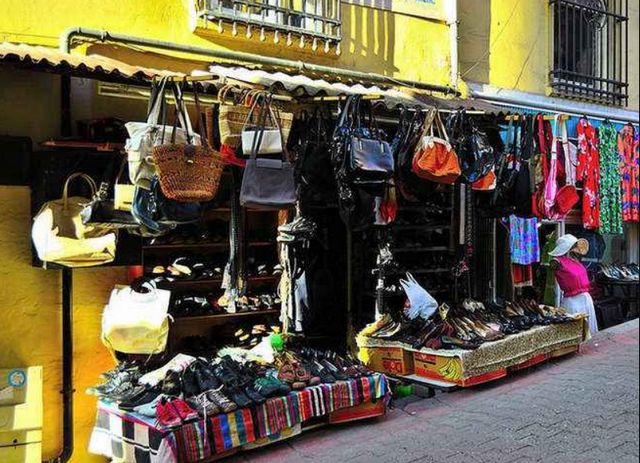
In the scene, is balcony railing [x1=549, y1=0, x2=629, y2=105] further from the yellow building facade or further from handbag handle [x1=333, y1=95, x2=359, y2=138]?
handbag handle [x1=333, y1=95, x2=359, y2=138]

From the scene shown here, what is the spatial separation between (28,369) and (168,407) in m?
1.31

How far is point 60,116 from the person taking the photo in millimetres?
5238

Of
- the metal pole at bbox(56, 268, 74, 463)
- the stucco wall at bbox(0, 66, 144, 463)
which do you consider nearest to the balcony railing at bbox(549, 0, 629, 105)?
the stucco wall at bbox(0, 66, 144, 463)

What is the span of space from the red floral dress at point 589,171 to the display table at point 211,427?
5090 millimetres

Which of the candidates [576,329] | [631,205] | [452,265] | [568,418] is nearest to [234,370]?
[568,418]

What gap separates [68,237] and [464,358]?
13.2 feet

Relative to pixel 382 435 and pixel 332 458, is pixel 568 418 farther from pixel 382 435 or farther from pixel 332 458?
pixel 332 458

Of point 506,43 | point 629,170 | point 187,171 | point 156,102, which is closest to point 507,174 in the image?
point 506,43

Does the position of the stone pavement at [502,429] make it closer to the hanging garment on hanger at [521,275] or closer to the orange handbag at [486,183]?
the hanging garment on hanger at [521,275]

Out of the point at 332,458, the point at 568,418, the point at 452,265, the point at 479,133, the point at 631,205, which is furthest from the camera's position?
the point at 631,205

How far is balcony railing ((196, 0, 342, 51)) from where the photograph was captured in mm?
6090

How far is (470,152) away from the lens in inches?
240

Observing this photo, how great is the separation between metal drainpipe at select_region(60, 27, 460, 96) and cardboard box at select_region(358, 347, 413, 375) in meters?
3.12

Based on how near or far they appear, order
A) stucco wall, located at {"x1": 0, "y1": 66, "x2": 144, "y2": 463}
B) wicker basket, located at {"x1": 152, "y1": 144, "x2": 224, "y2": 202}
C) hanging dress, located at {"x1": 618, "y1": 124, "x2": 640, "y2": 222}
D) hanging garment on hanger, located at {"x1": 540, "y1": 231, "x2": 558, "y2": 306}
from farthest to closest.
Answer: hanging dress, located at {"x1": 618, "y1": 124, "x2": 640, "y2": 222}
hanging garment on hanger, located at {"x1": 540, "y1": 231, "x2": 558, "y2": 306}
stucco wall, located at {"x1": 0, "y1": 66, "x2": 144, "y2": 463}
wicker basket, located at {"x1": 152, "y1": 144, "x2": 224, "y2": 202}
